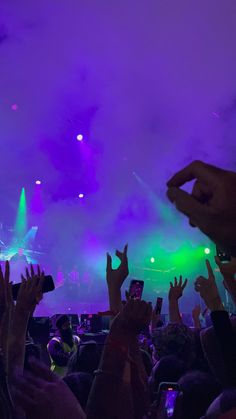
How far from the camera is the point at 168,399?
1.74 m

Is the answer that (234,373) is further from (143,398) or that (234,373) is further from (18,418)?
(18,418)

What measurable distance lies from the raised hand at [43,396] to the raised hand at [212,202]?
0.70 metres

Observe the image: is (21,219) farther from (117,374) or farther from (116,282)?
(117,374)

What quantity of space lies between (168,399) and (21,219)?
3512 centimetres

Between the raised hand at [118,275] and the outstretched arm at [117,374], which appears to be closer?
the outstretched arm at [117,374]

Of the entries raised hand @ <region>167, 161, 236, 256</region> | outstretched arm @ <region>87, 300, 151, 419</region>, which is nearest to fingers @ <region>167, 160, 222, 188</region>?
raised hand @ <region>167, 161, 236, 256</region>

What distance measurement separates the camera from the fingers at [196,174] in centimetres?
96

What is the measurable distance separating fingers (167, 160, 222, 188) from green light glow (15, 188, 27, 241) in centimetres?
3465

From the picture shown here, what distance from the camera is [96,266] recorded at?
3831 centimetres

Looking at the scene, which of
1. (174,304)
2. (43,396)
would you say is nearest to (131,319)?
(43,396)

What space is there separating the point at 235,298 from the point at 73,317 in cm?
994

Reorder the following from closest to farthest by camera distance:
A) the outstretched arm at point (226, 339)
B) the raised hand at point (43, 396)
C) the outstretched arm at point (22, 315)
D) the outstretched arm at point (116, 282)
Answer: the raised hand at point (43, 396) → the outstretched arm at point (226, 339) → the outstretched arm at point (22, 315) → the outstretched arm at point (116, 282)

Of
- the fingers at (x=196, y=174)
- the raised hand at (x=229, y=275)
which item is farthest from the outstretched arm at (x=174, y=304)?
the fingers at (x=196, y=174)

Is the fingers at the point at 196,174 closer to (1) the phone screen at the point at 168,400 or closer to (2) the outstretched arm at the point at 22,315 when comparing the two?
(1) the phone screen at the point at 168,400
